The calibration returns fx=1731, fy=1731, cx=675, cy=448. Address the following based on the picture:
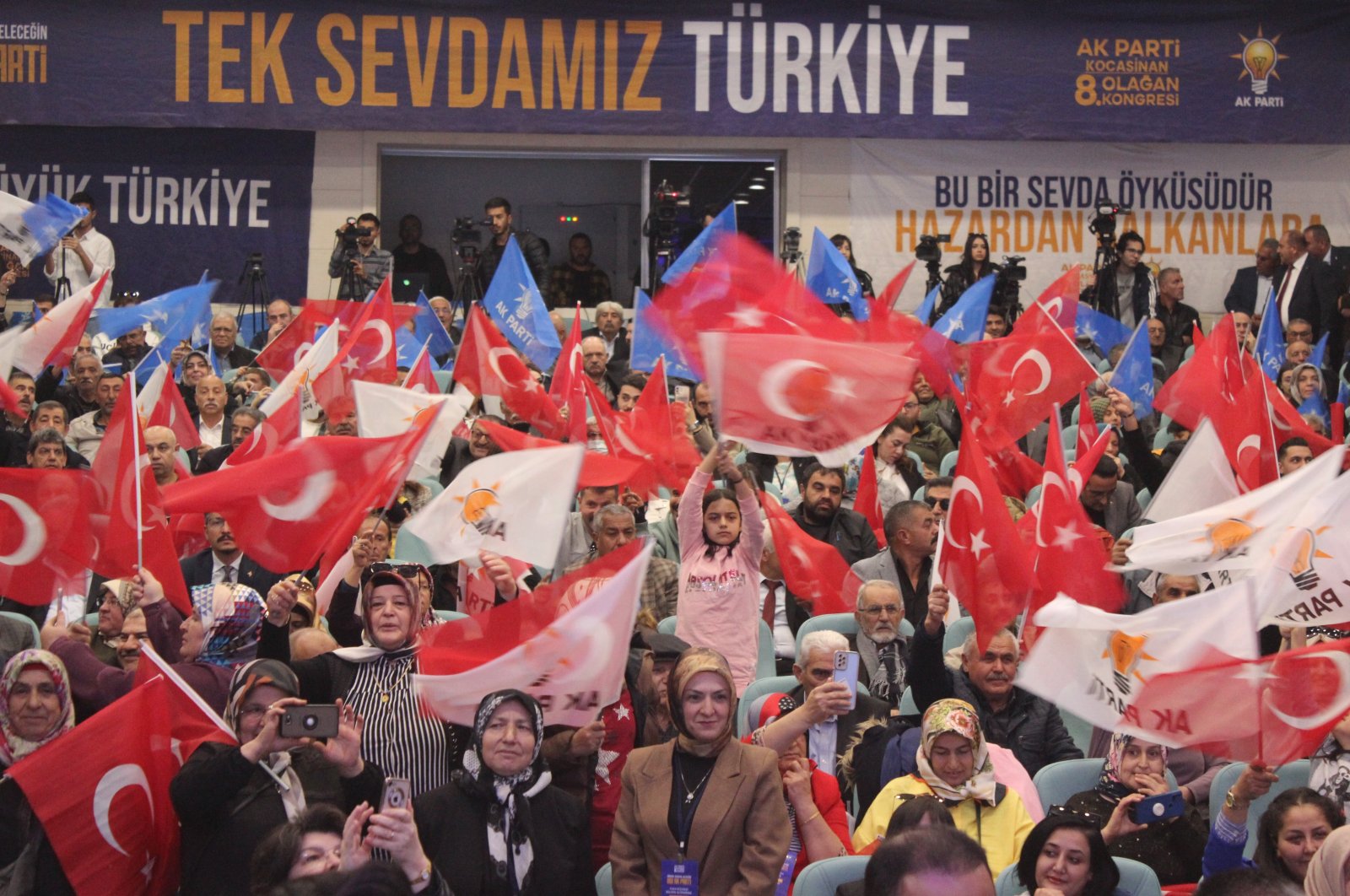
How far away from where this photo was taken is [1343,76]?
15664 millimetres

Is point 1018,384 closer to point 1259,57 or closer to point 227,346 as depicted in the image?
point 227,346

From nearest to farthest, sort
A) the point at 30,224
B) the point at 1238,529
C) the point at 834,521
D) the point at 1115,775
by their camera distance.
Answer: the point at 1115,775, the point at 1238,529, the point at 834,521, the point at 30,224

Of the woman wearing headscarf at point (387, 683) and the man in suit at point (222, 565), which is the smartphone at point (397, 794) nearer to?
the woman wearing headscarf at point (387, 683)

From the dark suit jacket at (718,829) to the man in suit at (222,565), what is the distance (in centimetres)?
295

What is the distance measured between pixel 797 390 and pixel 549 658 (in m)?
1.60

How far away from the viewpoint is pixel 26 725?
5.21 m

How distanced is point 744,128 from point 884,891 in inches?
525

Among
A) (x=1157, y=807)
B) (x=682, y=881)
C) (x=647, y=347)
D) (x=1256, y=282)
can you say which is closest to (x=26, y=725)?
(x=682, y=881)

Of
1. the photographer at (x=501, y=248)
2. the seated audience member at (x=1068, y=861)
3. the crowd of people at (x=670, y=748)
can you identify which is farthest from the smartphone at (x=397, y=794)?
the photographer at (x=501, y=248)

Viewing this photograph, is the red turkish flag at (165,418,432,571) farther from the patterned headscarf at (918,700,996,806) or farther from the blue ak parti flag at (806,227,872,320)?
the blue ak parti flag at (806,227,872,320)

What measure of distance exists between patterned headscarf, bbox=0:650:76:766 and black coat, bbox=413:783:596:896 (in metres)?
1.20

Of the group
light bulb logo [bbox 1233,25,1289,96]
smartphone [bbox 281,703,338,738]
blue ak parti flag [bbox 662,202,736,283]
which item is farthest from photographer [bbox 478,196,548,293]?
smartphone [bbox 281,703,338,738]

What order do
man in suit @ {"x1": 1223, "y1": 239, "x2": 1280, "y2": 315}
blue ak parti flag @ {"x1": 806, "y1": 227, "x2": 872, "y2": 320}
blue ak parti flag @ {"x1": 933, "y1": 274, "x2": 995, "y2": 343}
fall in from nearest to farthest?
blue ak parti flag @ {"x1": 933, "y1": 274, "x2": 995, "y2": 343} → blue ak parti flag @ {"x1": 806, "y1": 227, "x2": 872, "y2": 320} → man in suit @ {"x1": 1223, "y1": 239, "x2": 1280, "y2": 315}

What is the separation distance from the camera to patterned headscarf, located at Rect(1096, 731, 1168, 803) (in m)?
5.55
